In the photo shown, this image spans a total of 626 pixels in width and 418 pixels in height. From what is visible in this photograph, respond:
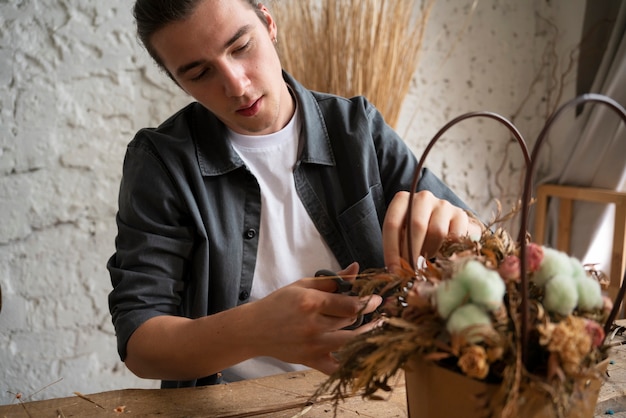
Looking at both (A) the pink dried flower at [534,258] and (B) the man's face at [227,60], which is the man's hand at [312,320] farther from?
(B) the man's face at [227,60]

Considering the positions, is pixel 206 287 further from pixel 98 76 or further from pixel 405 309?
pixel 98 76

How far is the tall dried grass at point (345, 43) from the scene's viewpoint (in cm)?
158

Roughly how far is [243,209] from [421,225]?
1.34 ft

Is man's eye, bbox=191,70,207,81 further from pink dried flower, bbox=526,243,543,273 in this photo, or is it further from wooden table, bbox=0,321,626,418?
pink dried flower, bbox=526,243,543,273

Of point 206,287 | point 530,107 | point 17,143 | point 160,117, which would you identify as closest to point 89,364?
point 17,143

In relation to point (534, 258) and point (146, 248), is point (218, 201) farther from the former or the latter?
point (534, 258)

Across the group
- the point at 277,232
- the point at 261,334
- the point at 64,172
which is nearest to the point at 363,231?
the point at 277,232

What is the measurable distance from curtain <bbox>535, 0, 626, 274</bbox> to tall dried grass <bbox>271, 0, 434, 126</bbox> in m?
0.74

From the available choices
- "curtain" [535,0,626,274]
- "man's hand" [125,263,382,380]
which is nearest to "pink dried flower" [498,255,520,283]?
"man's hand" [125,263,382,380]

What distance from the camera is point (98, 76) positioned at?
60.5 inches

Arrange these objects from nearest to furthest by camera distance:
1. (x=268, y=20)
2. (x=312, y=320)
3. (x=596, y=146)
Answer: (x=312, y=320) → (x=268, y=20) → (x=596, y=146)

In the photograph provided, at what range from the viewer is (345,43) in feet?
5.20

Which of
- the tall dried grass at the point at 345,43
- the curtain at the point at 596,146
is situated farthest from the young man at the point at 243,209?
the curtain at the point at 596,146

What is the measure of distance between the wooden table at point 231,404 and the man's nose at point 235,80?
18.1 inches
